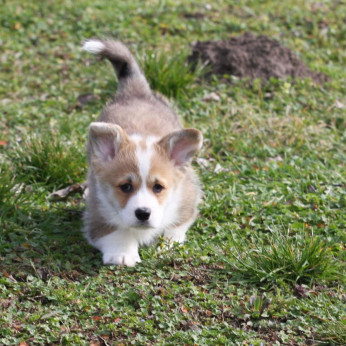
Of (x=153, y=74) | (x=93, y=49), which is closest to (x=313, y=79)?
(x=153, y=74)

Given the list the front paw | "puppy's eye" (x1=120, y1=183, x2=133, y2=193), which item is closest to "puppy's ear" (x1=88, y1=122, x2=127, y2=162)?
"puppy's eye" (x1=120, y1=183, x2=133, y2=193)

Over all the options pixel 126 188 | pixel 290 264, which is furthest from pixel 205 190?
pixel 290 264

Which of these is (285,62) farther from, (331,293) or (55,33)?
(331,293)

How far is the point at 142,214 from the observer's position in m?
4.18

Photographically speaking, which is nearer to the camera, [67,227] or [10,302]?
[10,302]

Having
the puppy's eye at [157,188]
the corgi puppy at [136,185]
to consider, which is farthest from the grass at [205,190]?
the puppy's eye at [157,188]

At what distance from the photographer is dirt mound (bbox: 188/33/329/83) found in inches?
291

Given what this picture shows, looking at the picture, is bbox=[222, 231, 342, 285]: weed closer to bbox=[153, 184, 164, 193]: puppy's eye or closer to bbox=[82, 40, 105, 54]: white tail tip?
bbox=[153, 184, 164, 193]: puppy's eye

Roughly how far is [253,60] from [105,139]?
3481 mm

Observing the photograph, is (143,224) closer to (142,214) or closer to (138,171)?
(142,214)

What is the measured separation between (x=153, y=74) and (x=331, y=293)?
11.6 ft

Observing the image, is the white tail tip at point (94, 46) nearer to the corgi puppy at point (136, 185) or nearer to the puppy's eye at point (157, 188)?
the corgi puppy at point (136, 185)

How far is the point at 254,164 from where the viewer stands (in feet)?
19.6

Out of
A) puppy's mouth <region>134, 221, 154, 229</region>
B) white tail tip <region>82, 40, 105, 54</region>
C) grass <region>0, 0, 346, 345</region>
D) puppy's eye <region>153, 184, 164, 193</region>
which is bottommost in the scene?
grass <region>0, 0, 346, 345</region>
